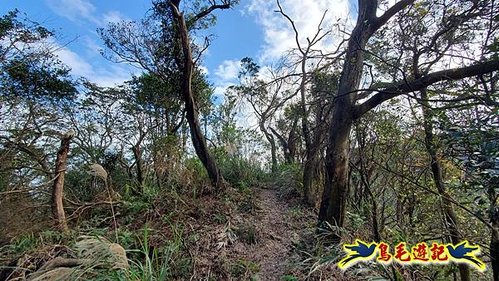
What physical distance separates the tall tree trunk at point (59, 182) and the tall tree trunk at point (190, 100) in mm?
2220

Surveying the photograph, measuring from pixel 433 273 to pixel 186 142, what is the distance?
17.6 ft

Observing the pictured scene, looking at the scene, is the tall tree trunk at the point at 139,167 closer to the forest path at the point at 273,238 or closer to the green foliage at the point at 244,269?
the forest path at the point at 273,238

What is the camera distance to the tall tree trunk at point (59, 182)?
11.0 ft

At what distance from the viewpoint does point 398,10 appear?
3273mm

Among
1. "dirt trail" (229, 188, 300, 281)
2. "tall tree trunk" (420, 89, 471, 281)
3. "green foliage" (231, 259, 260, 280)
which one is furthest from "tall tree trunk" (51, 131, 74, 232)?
"tall tree trunk" (420, 89, 471, 281)

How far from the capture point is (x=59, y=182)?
3420 mm

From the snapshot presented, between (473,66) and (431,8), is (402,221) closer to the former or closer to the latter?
(473,66)

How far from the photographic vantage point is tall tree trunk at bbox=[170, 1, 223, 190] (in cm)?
502

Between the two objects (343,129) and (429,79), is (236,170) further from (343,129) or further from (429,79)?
(429,79)

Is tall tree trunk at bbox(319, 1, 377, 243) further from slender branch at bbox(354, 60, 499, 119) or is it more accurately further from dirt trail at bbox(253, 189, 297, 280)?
dirt trail at bbox(253, 189, 297, 280)

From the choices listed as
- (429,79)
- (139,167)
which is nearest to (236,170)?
(139,167)

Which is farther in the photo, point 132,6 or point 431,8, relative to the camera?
point 132,6

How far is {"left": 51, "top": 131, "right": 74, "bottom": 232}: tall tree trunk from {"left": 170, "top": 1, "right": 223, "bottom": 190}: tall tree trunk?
87.4 inches

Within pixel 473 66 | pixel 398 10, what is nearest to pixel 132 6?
pixel 398 10
